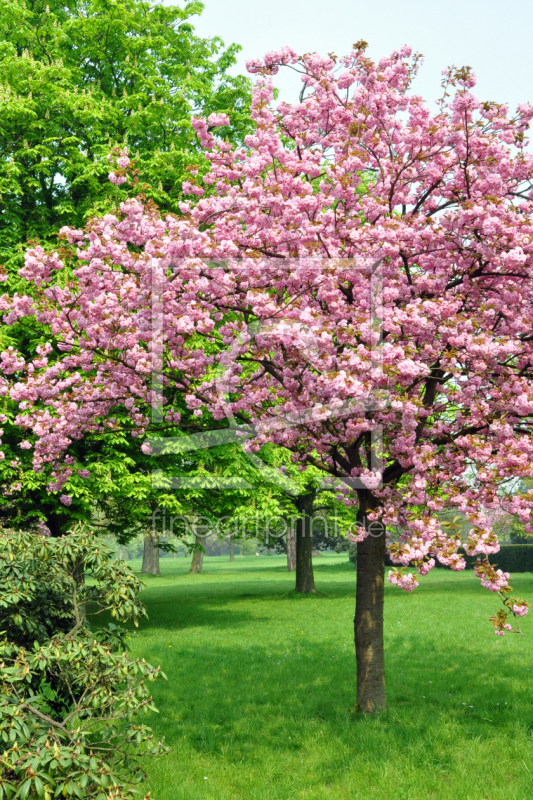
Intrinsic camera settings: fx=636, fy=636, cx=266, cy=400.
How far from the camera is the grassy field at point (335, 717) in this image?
21.9ft

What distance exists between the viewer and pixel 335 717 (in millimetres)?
8633

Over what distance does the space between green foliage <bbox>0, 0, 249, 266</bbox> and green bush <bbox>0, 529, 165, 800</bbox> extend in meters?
12.0

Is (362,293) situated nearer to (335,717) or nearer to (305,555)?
(335,717)

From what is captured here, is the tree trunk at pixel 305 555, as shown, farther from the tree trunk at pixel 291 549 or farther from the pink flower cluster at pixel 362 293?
the pink flower cluster at pixel 362 293

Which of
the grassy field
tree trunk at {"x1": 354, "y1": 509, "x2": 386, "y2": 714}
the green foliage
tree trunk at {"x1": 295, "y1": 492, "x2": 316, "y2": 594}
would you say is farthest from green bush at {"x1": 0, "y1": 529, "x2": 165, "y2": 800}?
tree trunk at {"x1": 295, "y1": 492, "x2": 316, "y2": 594}

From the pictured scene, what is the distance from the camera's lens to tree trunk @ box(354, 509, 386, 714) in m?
8.69

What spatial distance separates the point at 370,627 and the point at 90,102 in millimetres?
16168

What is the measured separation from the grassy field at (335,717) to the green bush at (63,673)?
1.39 meters

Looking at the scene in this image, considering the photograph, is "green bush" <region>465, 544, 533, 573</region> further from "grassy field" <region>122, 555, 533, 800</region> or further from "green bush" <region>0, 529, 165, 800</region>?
"green bush" <region>0, 529, 165, 800</region>

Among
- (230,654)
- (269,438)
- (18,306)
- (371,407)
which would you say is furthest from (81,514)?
(371,407)

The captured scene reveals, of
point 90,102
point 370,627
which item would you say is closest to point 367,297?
point 370,627

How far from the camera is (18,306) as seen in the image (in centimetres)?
1054

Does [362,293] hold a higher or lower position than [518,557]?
higher

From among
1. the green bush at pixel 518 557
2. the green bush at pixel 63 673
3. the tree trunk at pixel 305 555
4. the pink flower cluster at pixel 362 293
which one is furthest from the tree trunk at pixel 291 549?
the green bush at pixel 63 673
